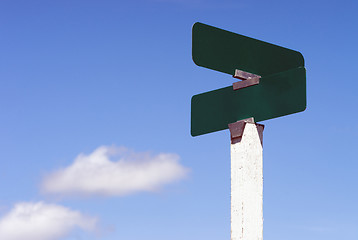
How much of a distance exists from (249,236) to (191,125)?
3.24 ft

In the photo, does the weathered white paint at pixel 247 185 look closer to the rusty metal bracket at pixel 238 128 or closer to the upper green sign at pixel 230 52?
the rusty metal bracket at pixel 238 128

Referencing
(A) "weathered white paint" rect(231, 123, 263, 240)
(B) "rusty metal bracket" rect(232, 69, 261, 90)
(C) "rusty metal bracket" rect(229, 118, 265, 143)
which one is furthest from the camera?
(B) "rusty metal bracket" rect(232, 69, 261, 90)

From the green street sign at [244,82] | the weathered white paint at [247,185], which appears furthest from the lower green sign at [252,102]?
the weathered white paint at [247,185]

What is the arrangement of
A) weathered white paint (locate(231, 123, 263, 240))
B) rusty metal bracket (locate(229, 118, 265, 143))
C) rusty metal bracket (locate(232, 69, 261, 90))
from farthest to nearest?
rusty metal bracket (locate(232, 69, 261, 90)) < rusty metal bracket (locate(229, 118, 265, 143)) < weathered white paint (locate(231, 123, 263, 240))

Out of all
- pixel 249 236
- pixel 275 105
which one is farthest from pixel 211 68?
→ pixel 249 236

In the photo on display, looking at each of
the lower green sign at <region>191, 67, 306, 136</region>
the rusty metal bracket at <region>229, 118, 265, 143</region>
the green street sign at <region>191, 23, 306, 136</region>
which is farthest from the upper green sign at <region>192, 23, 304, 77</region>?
the rusty metal bracket at <region>229, 118, 265, 143</region>

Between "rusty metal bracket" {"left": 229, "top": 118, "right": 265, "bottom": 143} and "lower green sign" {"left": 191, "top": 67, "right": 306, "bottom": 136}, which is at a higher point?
"lower green sign" {"left": 191, "top": 67, "right": 306, "bottom": 136}

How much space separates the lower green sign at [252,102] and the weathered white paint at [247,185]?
144 mm

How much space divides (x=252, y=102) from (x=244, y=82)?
17 cm

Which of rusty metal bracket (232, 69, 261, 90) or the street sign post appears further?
rusty metal bracket (232, 69, 261, 90)

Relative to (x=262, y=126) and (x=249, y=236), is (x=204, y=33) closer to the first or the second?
(x=262, y=126)

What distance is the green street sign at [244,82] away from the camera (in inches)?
153

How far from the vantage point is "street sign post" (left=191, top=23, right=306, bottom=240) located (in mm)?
3840

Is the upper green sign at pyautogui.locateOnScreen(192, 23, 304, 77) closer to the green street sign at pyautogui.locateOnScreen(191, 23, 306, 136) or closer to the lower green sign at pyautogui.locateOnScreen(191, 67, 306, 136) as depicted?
the green street sign at pyautogui.locateOnScreen(191, 23, 306, 136)
